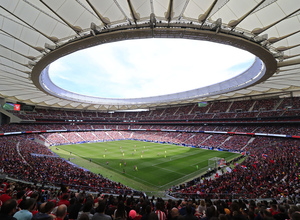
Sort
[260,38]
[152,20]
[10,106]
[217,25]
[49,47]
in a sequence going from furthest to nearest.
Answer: [10,106], [49,47], [260,38], [217,25], [152,20]

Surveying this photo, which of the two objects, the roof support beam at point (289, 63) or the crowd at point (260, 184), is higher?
the roof support beam at point (289, 63)

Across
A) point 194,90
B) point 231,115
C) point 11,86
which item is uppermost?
point 194,90

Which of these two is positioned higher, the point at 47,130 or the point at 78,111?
the point at 78,111

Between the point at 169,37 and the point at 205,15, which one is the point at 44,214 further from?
the point at 169,37

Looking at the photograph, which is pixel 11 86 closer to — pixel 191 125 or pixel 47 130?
pixel 47 130

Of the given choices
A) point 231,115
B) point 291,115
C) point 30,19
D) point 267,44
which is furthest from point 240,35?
point 231,115

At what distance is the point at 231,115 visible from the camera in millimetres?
48312

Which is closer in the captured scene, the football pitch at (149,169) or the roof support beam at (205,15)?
the roof support beam at (205,15)

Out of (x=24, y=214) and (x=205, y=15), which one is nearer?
(x=24, y=214)

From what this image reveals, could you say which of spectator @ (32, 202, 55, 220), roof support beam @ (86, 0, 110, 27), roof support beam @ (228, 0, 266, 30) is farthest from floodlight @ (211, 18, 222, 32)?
spectator @ (32, 202, 55, 220)

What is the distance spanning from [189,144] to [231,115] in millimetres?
Result: 15391

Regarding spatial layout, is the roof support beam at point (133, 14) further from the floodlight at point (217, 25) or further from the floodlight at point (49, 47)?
the floodlight at point (49, 47)

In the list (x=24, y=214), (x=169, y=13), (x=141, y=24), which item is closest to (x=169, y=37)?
(x=141, y=24)

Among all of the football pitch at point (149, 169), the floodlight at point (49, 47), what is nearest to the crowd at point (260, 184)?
the football pitch at point (149, 169)
